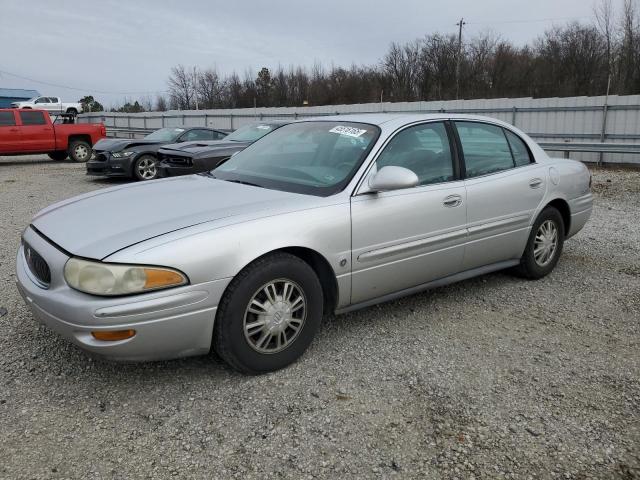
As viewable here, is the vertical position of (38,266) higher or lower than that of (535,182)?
lower

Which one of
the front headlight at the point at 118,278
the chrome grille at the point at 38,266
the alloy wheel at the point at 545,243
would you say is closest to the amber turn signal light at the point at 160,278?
the front headlight at the point at 118,278

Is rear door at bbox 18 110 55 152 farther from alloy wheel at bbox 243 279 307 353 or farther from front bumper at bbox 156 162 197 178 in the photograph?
alloy wheel at bbox 243 279 307 353

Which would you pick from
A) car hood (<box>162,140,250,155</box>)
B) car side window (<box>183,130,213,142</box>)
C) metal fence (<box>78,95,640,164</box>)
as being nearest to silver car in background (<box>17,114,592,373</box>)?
car hood (<box>162,140,250,155</box>)

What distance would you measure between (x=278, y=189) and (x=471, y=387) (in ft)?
5.46

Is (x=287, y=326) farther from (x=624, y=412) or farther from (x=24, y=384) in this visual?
(x=624, y=412)

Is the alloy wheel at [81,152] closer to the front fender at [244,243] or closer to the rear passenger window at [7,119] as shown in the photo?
the rear passenger window at [7,119]

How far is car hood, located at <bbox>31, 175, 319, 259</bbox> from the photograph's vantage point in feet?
9.01

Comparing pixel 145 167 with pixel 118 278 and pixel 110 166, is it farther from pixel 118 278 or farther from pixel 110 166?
pixel 118 278

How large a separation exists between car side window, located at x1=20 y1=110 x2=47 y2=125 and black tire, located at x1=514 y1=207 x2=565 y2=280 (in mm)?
16184

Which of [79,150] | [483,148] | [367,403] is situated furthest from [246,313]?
[79,150]

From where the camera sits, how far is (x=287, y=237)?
9.75ft

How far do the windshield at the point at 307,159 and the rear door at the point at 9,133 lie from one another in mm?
14692

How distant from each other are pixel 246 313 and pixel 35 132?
16437mm

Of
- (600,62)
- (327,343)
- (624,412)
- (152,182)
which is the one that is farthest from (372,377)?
(600,62)
